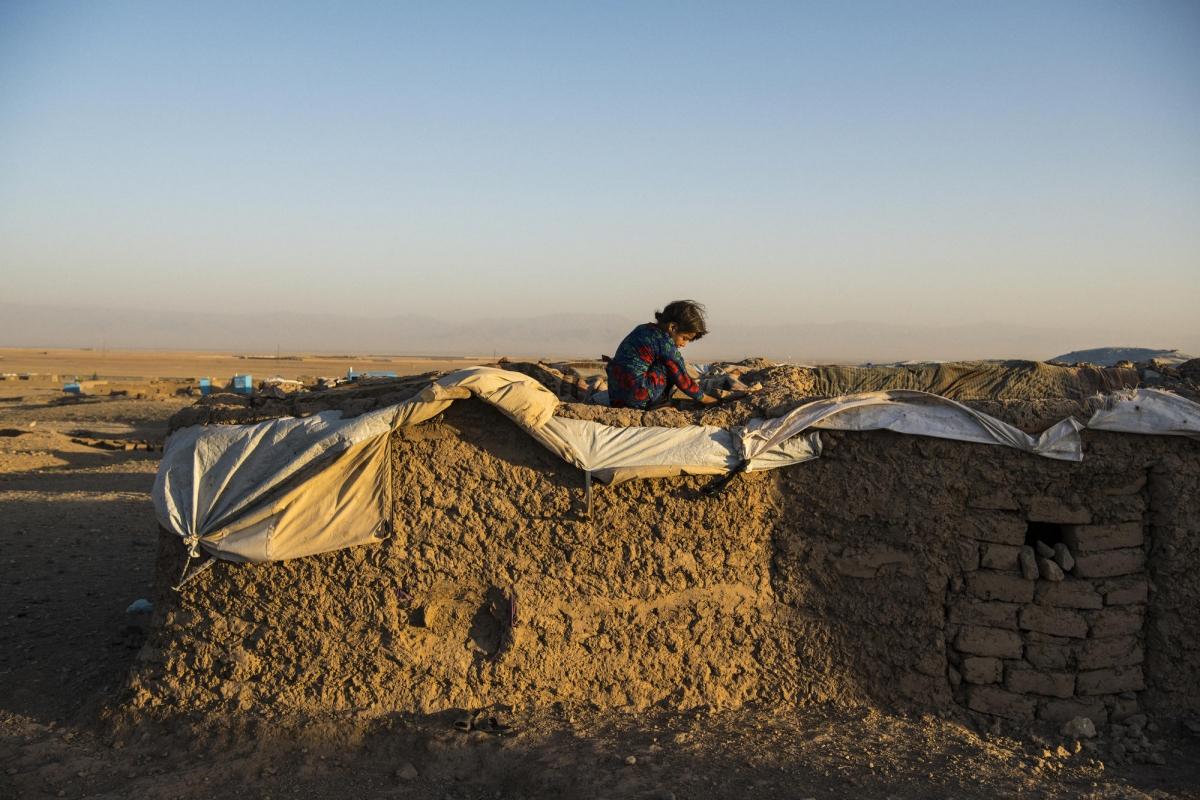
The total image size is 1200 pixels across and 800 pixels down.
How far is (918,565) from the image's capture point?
496 cm

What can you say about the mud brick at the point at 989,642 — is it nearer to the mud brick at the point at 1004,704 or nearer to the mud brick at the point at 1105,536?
the mud brick at the point at 1004,704

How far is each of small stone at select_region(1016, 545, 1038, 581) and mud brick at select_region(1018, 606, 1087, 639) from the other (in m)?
0.17

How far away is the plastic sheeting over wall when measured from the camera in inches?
185

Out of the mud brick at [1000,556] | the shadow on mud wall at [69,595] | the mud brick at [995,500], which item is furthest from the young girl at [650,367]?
the shadow on mud wall at [69,595]

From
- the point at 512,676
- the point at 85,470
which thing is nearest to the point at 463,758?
the point at 512,676

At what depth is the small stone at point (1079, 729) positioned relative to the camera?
4.88 m

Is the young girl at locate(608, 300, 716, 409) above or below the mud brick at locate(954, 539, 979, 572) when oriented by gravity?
above

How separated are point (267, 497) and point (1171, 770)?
4754 millimetres

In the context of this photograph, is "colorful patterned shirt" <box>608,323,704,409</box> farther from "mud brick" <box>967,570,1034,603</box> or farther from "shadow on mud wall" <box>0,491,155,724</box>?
"shadow on mud wall" <box>0,491,155,724</box>

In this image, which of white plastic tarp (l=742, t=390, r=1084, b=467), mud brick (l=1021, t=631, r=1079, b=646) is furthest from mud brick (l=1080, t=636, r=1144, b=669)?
white plastic tarp (l=742, t=390, r=1084, b=467)

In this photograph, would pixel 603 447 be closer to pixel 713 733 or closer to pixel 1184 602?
pixel 713 733

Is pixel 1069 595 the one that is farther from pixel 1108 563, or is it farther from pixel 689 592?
pixel 689 592

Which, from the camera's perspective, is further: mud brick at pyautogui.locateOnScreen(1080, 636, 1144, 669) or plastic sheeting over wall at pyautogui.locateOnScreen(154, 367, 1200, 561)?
mud brick at pyautogui.locateOnScreen(1080, 636, 1144, 669)

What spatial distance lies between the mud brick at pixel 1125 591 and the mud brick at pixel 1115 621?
0.04 meters
